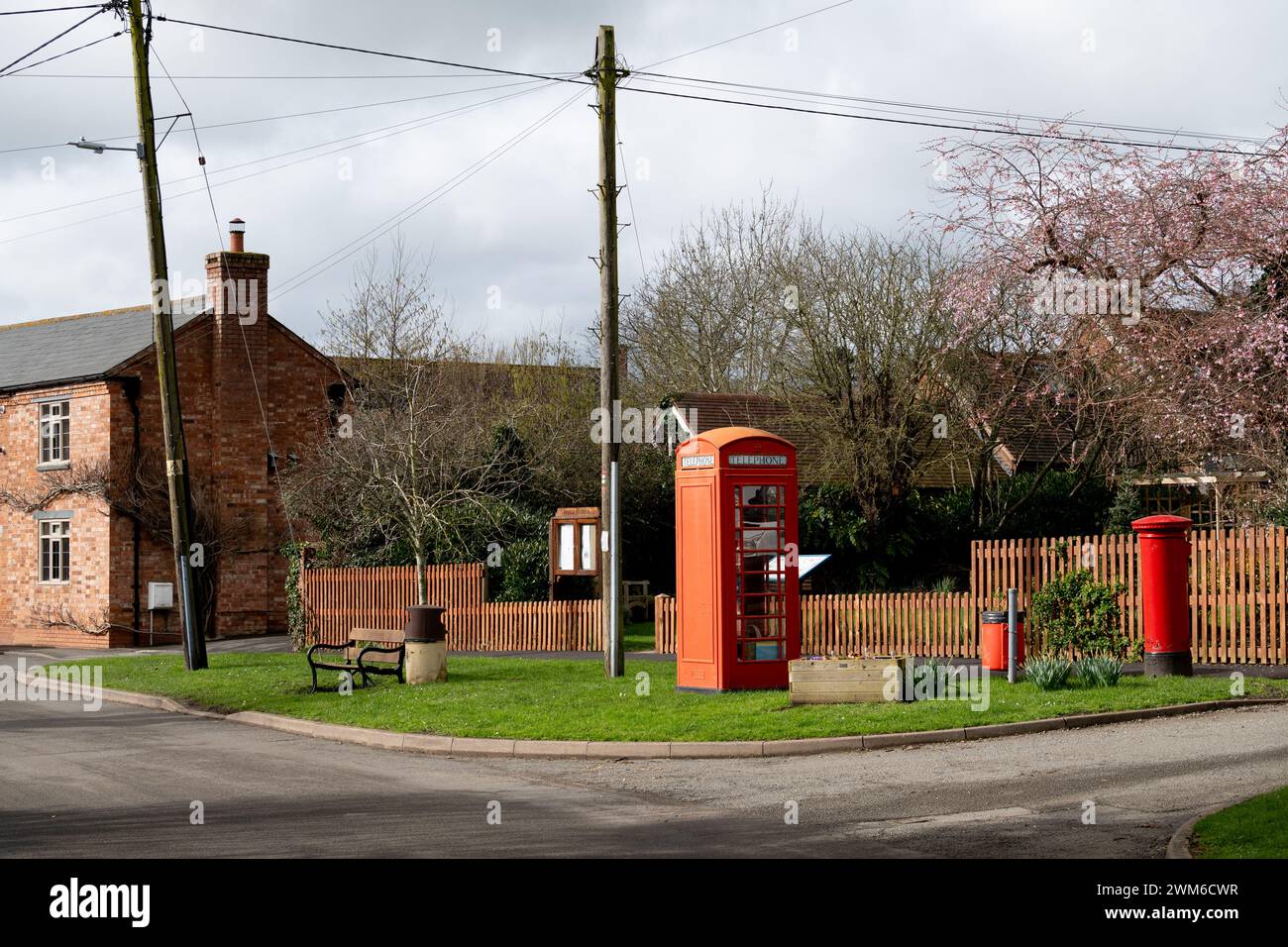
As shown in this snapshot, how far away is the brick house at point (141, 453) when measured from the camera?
32.6 meters

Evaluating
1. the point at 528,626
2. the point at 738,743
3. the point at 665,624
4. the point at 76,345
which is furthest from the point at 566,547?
the point at 76,345

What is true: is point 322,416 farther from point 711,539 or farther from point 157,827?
point 157,827

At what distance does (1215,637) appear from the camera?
16672 millimetres

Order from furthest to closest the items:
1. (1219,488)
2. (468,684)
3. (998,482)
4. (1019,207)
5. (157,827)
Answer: (998,482) < (1219,488) < (1019,207) < (468,684) < (157,827)

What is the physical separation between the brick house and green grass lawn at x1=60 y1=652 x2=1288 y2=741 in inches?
553

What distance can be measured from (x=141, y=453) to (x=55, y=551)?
368cm

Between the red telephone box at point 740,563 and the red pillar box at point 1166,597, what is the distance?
13.6 feet

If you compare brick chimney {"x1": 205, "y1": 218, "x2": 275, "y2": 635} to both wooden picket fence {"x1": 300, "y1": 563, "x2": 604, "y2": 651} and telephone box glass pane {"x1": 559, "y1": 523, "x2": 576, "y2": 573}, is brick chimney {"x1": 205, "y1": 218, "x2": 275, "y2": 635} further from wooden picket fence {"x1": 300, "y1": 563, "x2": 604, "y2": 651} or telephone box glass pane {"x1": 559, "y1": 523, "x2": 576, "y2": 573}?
telephone box glass pane {"x1": 559, "y1": 523, "x2": 576, "y2": 573}

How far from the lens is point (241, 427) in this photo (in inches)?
1368

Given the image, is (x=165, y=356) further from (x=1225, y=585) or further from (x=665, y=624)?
(x=1225, y=585)

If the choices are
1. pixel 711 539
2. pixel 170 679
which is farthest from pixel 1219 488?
pixel 170 679

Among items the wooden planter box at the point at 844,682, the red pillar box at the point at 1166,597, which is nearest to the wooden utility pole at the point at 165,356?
the wooden planter box at the point at 844,682
